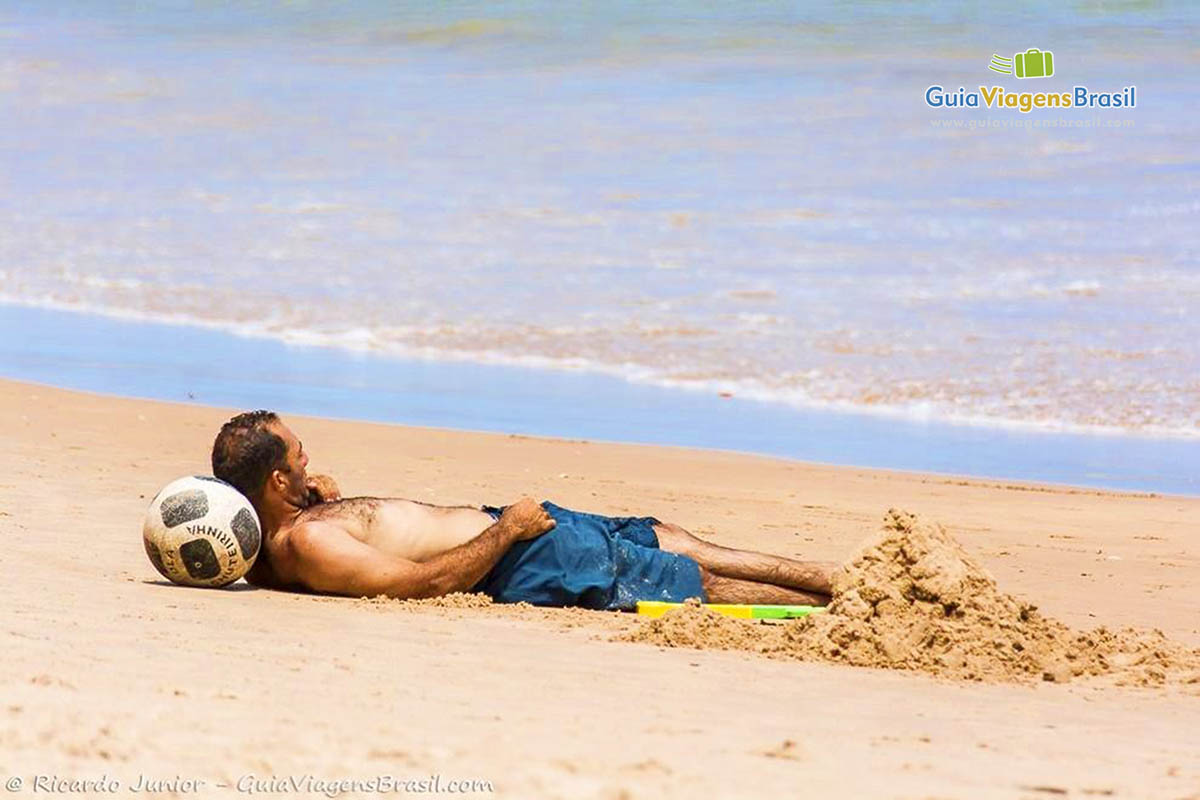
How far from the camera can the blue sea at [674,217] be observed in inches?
524

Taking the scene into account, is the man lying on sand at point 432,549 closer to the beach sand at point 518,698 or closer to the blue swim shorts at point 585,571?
the blue swim shorts at point 585,571

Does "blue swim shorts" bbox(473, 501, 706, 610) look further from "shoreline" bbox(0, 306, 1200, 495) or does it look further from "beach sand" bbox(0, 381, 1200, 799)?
"shoreline" bbox(0, 306, 1200, 495)

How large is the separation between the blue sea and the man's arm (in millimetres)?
5107

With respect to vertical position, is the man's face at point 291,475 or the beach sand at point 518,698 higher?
the man's face at point 291,475

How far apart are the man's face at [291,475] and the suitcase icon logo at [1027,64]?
27.9 metres

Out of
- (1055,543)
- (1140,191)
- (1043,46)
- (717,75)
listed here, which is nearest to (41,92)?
(717,75)

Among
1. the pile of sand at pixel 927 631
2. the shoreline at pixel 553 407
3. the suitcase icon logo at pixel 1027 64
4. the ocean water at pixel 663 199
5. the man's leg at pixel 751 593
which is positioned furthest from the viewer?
the suitcase icon logo at pixel 1027 64

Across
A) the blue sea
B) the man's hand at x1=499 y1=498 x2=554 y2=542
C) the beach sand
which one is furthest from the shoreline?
the man's hand at x1=499 y1=498 x2=554 y2=542

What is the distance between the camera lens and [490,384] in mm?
13664

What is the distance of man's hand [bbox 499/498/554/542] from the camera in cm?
642

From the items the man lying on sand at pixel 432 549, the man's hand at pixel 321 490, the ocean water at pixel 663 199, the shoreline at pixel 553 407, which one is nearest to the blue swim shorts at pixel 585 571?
the man lying on sand at pixel 432 549

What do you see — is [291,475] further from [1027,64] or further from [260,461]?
[1027,64]

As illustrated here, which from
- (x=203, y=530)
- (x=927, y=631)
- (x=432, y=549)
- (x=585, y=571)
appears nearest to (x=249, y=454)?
(x=203, y=530)

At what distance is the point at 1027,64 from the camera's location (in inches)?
1313
